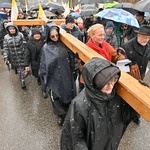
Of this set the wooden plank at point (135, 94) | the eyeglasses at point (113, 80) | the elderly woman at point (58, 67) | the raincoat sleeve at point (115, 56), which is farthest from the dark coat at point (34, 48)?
the eyeglasses at point (113, 80)

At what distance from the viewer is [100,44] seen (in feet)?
10.8

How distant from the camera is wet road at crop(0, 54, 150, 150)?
3.83m

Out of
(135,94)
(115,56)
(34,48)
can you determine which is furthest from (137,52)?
(34,48)

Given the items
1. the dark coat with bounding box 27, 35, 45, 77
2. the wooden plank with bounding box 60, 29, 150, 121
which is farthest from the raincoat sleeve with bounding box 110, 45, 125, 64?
the dark coat with bounding box 27, 35, 45, 77

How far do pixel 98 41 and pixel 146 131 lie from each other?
6.60 feet

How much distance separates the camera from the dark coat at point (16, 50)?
5584mm

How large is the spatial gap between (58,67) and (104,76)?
2.09 metres

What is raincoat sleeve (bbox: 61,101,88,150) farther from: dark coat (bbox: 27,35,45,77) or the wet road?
dark coat (bbox: 27,35,45,77)

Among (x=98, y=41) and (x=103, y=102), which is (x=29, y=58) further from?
(x=103, y=102)

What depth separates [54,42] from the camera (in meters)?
3.77

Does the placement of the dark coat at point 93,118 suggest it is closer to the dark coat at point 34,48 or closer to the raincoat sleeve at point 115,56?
the raincoat sleeve at point 115,56

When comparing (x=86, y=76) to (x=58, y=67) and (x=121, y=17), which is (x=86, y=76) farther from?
(x=121, y=17)

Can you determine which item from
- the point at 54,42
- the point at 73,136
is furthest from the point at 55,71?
the point at 73,136

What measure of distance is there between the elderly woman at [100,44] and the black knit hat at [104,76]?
1389mm
